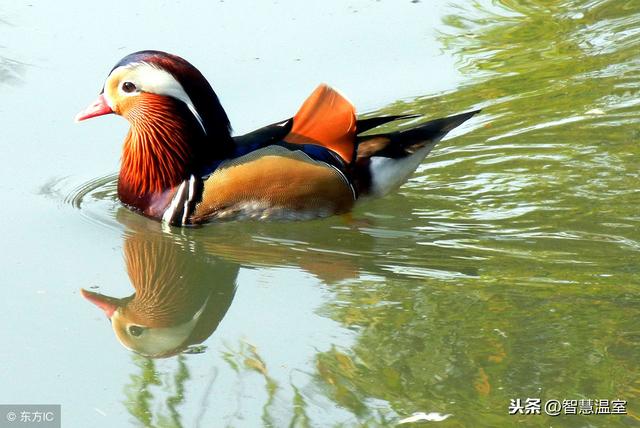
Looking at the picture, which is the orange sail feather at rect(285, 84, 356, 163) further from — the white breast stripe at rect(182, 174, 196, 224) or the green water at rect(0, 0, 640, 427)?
the white breast stripe at rect(182, 174, 196, 224)

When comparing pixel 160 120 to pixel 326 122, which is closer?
pixel 326 122

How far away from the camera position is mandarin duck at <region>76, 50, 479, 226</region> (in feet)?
21.6

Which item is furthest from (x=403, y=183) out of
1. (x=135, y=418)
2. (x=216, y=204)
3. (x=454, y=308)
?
(x=135, y=418)

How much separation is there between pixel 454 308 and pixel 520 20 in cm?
432

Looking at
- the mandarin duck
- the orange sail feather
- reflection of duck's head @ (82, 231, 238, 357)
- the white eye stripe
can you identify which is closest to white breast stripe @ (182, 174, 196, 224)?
the mandarin duck

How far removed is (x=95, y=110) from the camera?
21.9ft

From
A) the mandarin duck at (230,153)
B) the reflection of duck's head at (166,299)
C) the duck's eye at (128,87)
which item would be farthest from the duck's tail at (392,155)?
the duck's eye at (128,87)

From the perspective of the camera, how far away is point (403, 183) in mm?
7039

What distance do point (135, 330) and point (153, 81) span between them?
1.75 meters

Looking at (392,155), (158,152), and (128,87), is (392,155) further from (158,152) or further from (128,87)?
(128,87)

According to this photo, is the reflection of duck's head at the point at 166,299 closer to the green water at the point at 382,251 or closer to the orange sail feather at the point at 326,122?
the green water at the point at 382,251

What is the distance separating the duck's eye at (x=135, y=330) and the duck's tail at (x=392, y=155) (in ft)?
6.00

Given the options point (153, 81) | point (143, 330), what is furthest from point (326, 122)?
point (143, 330)

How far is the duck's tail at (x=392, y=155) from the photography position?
22.6ft
